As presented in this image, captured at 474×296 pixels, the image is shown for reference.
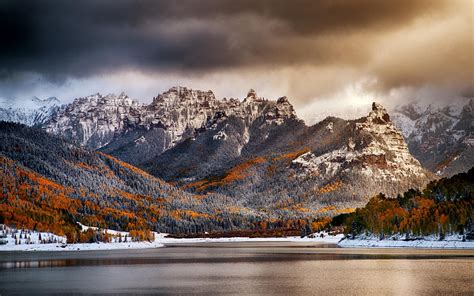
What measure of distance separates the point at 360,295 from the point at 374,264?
5838 centimetres

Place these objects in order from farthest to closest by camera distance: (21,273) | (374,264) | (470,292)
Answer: (374,264) < (21,273) < (470,292)

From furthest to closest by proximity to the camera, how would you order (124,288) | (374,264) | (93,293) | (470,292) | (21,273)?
(374,264) → (21,273) → (124,288) → (93,293) → (470,292)

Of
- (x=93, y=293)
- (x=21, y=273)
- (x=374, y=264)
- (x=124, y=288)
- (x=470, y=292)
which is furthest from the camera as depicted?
(x=374, y=264)

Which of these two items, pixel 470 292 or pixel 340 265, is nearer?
pixel 470 292

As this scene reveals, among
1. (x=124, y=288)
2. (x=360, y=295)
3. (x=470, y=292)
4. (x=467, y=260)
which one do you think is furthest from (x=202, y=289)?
(x=467, y=260)

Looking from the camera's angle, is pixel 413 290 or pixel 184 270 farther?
pixel 184 270

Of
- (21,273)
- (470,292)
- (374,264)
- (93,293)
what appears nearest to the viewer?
(470,292)

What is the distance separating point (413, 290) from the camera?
103125 millimetres

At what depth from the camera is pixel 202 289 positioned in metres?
111

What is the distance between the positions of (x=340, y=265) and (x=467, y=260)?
2852 cm

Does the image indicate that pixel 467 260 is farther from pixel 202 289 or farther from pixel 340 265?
pixel 202 289

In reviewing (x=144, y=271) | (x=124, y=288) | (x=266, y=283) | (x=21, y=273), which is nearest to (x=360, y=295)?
(x=266, y=283)

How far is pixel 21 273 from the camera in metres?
145

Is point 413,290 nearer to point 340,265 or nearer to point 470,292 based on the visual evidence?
point 470,292
